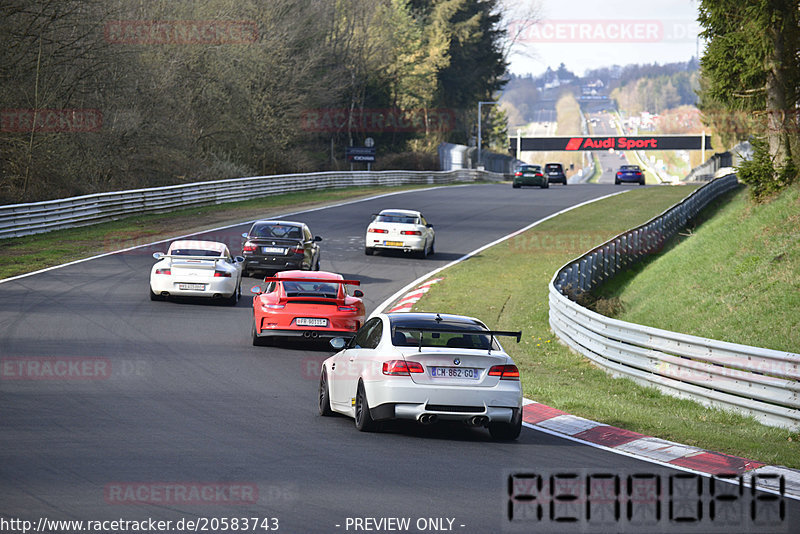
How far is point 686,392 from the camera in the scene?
14328 mm

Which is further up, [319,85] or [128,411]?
[319,85]

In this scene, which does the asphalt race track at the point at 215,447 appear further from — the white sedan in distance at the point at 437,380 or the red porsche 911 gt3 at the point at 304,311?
the red porsche 911 gt3 at the point at 304,311

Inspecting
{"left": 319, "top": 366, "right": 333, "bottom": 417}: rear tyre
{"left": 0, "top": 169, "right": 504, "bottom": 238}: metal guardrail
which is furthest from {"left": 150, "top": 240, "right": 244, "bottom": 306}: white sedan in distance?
{"left": 0, "top": 169, "right": 504, "bottom": 238}: metal guardrail

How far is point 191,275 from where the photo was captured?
2242 centimetres

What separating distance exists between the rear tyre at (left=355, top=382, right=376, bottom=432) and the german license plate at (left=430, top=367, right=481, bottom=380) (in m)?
0.84

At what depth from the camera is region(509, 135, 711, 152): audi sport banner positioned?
126312 mm

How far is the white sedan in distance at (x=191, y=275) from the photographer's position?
22.4 meters

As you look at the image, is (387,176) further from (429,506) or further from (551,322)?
(429,506)

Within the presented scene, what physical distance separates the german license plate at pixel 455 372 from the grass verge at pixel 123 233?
1817 centimetres

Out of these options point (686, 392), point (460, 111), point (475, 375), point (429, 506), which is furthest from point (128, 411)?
point (460, 111)

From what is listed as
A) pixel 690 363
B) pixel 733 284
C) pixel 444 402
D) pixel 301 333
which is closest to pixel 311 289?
pixel 301 333

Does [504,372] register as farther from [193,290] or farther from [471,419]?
[193,290]

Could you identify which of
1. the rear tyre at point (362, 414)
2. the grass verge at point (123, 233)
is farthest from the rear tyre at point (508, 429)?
the grass verge at point (123, 233)

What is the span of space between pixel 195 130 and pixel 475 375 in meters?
48.4
